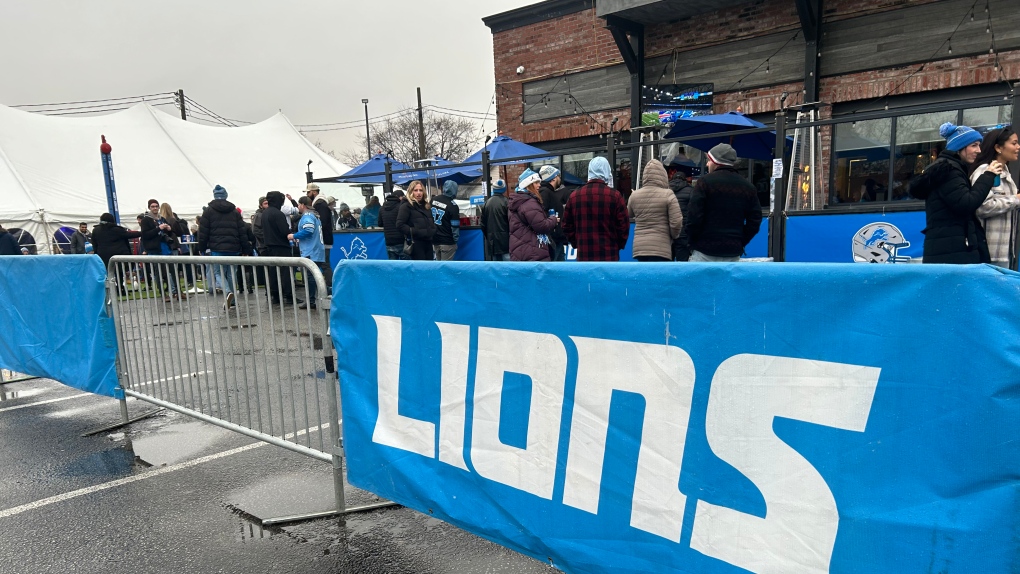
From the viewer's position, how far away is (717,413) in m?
1.94

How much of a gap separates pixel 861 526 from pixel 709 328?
669 mm

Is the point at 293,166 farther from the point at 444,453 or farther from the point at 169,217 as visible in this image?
the point at 444,453

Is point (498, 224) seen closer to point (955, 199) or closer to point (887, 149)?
point (955, 199)

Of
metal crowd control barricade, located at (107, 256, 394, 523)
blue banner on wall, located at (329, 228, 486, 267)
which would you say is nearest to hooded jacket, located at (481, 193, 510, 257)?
blue banner on wall, located at (329, 228, 486, 267)

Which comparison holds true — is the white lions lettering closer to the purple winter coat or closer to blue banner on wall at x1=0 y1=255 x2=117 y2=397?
blue banner on wall at x1=0 y1=255 x2=117 y2=397

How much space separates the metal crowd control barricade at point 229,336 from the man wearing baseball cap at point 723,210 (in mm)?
3402

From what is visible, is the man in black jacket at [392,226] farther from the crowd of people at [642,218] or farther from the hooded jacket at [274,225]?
the hooded jacket at [274,225]

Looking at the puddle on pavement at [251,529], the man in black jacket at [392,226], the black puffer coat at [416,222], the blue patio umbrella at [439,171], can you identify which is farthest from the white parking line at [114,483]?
the blue patio umbrella at [439,171]

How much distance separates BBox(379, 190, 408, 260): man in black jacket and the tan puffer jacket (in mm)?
5071

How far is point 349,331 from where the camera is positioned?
3.08 m

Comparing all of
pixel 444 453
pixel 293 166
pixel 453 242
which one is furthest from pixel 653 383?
pixel 293 166

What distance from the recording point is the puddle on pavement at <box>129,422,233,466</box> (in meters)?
4.43

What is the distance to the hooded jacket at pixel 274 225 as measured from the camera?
1032 centimetres

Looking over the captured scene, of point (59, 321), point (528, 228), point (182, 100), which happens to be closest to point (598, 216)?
point (528, 228)
